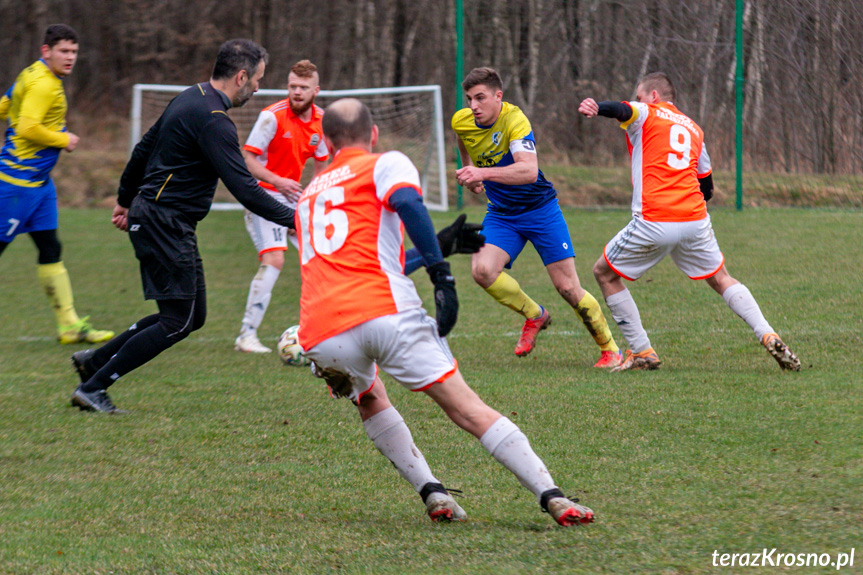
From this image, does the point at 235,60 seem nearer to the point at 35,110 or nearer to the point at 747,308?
the point at 35,110

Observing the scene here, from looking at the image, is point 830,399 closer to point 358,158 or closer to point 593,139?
point 358,158

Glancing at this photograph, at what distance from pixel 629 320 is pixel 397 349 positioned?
305 cm

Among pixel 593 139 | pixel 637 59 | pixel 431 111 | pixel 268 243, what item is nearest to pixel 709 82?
pixel 637 59

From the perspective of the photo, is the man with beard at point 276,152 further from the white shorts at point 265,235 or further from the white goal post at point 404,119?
the white goal post at point 404,119

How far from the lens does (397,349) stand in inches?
125

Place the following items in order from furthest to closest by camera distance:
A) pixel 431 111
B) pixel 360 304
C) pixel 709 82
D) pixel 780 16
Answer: pixel 431 111, pixel 709 82, pixel 780 16, pixel 360 304

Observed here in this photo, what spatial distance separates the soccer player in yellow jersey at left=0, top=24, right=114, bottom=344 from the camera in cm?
667

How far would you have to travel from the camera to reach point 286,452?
4.41 meters

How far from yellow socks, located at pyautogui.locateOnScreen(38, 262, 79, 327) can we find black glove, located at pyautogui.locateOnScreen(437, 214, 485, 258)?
16.3 ft

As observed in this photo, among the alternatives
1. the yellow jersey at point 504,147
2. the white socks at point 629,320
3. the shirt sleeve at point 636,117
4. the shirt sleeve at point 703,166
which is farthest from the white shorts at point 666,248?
the yellow jersey at point 504,147

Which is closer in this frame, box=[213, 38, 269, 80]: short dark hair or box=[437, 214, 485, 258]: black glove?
box=[437, 214, 485, 258]: black glove

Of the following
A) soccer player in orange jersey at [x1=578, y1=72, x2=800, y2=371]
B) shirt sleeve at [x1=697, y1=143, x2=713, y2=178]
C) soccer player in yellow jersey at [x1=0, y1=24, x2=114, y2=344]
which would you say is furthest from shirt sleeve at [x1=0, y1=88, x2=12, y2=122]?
shirt sleeve at [x1=697, y1=143, x2=713, y2=178]

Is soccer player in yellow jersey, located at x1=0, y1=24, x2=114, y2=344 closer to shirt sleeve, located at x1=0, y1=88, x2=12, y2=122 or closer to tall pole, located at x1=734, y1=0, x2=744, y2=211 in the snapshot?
shirt sleeve, located at x1=0, y1=88, x2=12, y2=122

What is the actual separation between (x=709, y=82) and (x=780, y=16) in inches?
65.0
